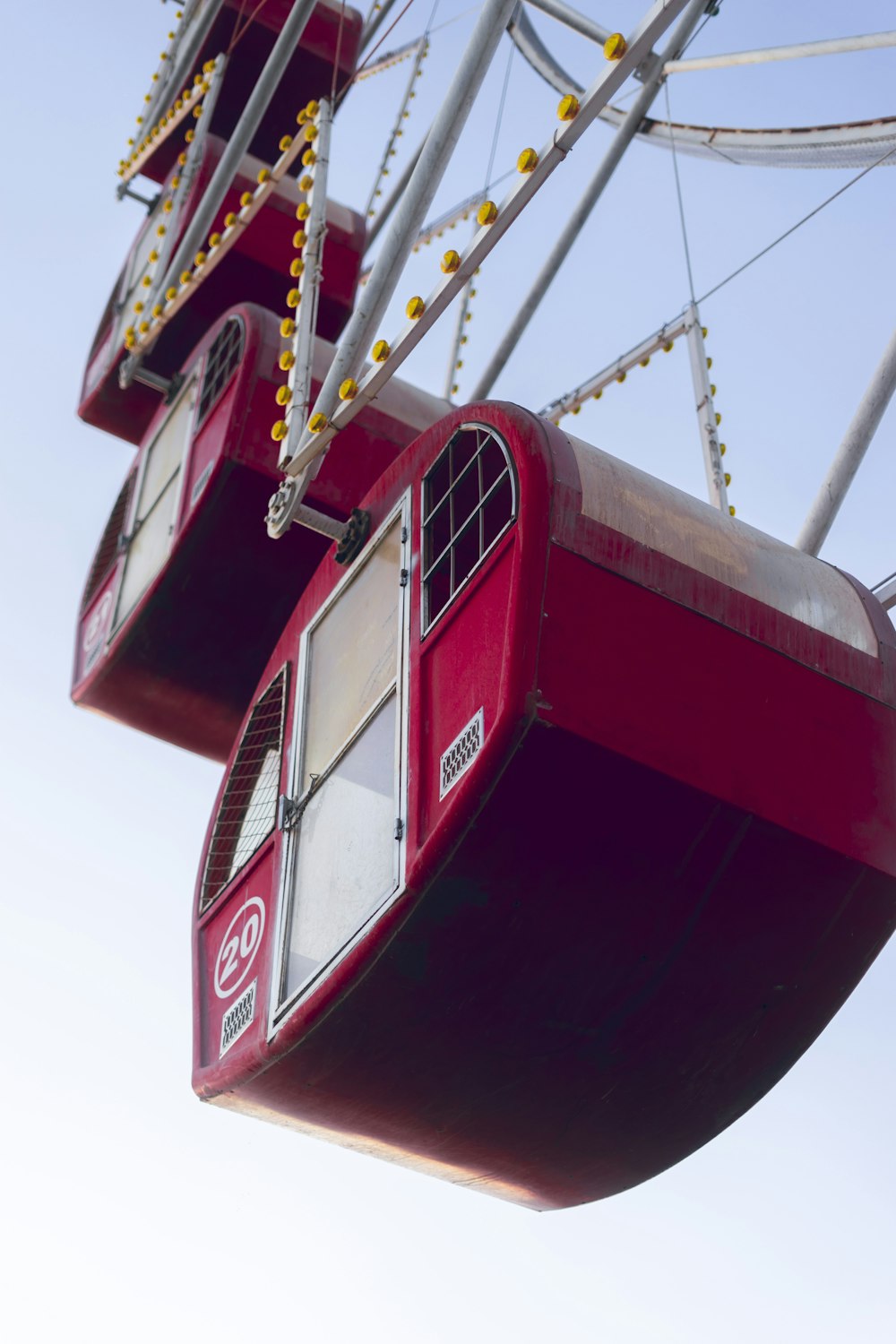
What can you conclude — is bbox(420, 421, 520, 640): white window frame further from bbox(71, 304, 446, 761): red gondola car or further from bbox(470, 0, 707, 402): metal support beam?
bbox(71, 304, 446, 761): red gondola car

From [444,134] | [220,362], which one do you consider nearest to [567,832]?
[444,134]

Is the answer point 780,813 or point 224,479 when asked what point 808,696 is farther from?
point 224,479

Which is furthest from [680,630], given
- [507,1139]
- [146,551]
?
[146,551]

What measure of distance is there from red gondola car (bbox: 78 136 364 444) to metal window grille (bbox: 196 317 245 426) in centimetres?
213

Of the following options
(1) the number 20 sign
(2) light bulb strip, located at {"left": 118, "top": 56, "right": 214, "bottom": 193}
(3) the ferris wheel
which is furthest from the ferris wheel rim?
(2) light bulb strip, located at {"left": 118, "top": 56, "right": 214, "bottom": 193}

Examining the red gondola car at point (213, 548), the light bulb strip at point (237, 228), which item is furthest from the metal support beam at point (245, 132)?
the red gondola car at point (213, 548)

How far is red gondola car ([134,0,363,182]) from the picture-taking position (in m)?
16.9

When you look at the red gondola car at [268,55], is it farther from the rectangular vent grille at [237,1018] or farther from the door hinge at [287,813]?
the rectangular vent grille at [237,1018]

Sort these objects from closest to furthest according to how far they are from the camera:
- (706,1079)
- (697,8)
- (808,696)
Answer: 1. (808,696)
2. (706,1079)
3. (697,8)

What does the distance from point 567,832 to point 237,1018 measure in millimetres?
2482

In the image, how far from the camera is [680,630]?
6.43 m

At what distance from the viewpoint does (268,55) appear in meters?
17.2

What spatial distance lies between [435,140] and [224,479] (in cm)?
391

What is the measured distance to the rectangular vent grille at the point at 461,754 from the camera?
19.8ft
